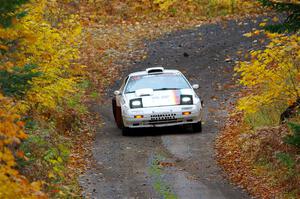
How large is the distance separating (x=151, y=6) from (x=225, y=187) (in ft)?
85.9

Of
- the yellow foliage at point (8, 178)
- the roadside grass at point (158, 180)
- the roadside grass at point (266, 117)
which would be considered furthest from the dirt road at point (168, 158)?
the yellow foliage at point (8, 178)

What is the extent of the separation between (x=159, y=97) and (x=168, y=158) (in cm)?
269

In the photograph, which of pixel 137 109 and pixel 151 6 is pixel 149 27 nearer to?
pixel 151 6

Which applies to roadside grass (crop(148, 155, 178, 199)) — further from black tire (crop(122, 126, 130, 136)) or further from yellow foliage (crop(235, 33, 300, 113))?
black tire (crop(122, 126, 130, 136))

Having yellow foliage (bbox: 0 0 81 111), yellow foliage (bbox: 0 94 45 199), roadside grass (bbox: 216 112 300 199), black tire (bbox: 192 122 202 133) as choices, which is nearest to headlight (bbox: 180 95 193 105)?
black tire (bbox: 192 122 202 133)

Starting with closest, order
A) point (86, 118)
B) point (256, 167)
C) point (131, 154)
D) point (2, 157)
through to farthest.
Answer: point (2, 157), point (256, 167), point (131, 154), point (86, 118)

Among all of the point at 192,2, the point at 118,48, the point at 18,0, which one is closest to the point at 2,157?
the point at 18,0

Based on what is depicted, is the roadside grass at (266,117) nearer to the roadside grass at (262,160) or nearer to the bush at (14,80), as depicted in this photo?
the roadside grass at (262,160)

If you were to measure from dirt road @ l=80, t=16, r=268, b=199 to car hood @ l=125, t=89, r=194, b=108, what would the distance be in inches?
33.4

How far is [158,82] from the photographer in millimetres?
18969

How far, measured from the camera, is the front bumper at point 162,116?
1798cm

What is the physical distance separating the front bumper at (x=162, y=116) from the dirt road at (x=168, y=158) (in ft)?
1.20

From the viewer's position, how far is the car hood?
18109 mm

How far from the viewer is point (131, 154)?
16.4m
